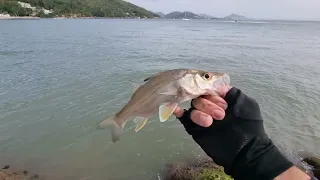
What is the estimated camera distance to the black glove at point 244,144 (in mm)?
3430

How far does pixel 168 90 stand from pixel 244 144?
1181 millimetres

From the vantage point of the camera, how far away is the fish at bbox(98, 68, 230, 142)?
3.72 m

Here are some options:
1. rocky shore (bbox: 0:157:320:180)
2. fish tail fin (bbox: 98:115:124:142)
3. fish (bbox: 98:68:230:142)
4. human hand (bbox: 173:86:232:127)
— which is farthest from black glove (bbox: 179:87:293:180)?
rocky shore (bbox: 0:157:320:180)

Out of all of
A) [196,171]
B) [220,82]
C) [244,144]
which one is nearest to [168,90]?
[220,82]

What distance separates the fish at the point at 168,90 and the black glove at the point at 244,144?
0.29 meters

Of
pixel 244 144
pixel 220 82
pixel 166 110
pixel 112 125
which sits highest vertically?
pixel 220 82

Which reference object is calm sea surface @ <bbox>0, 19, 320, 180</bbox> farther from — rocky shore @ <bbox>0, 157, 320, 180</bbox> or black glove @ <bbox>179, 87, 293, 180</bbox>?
black glove @ <bbox>179, 87, 293, 180</bbox>

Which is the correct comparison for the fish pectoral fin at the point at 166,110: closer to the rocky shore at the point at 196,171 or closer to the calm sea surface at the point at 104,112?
the rocky shore at the point at 196,171

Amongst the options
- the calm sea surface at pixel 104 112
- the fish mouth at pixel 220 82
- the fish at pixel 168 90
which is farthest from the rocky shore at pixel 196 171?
the fish mouth at pixel 220 82

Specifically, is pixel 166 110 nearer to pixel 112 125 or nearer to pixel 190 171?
pixel 112 125

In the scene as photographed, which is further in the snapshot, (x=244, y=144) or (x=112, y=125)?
(x=112, y=125)

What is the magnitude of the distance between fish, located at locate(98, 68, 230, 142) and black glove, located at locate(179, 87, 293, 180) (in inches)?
11.2

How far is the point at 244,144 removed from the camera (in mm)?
3594

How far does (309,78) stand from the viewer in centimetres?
2497
